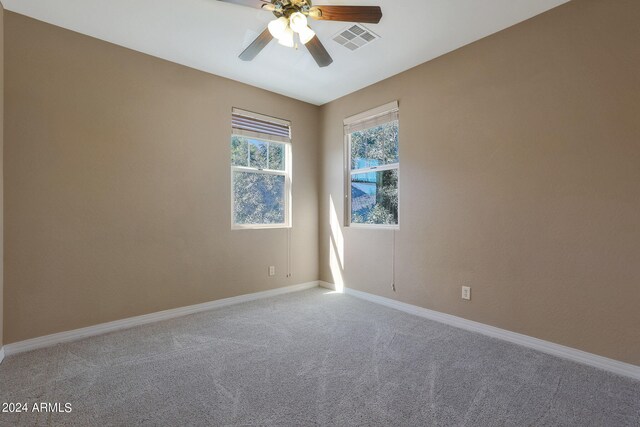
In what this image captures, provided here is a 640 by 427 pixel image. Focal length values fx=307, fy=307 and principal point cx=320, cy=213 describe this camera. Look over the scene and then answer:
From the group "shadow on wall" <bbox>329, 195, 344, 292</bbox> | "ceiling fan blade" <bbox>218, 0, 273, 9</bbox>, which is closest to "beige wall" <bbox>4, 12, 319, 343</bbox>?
"shadow on wall" <bbox>329, 195, 344, 292</bbox>

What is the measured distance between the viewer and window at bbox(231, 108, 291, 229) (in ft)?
12.2

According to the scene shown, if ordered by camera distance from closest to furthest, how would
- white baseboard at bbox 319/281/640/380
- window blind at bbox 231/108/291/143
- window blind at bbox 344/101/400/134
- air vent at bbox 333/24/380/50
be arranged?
white baseboard at bbox 319/281/640/380
air vent at bbox 333/24/380/50
window blind at bbox 344/101/400/134
window blind at bbox 231/108/291/143

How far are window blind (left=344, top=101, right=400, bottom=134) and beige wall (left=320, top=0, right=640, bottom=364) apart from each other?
11cm

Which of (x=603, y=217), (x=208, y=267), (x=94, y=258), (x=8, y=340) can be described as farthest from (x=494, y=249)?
(x=8, y=340)

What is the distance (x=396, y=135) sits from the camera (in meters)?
3.57

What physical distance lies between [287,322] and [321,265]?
1.55 metres

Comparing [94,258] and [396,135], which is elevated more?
[396,135]

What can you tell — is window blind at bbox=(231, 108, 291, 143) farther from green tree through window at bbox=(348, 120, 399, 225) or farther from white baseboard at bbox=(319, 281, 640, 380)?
white baseboard at bbox=(319, 281, 640, 380)

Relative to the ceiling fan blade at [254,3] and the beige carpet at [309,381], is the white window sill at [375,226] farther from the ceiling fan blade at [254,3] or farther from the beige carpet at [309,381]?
the ceiling fan blade at [254,3]

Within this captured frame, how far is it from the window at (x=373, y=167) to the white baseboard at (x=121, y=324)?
1.57 meters

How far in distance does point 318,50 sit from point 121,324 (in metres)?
2.98

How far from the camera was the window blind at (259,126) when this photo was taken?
12.1 feet

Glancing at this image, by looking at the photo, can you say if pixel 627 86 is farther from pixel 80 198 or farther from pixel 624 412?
pixel 80 198

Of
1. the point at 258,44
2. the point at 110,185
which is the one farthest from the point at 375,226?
the point at 110,185
